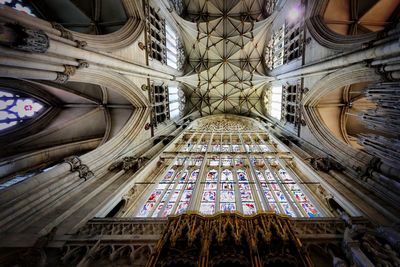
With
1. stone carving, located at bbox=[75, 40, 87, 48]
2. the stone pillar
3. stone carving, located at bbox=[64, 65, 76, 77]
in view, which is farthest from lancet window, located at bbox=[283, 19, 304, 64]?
stone carving, located at bbox=[64, 65, 76, 77]

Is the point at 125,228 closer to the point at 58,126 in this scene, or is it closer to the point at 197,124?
the point at 58,126

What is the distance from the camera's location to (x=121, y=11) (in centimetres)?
1016

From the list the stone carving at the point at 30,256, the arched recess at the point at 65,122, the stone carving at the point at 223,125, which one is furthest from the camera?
the stone carving at the point at 223,125

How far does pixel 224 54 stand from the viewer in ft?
63.9

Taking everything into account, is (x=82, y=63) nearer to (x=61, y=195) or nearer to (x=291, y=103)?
(x=61, y=195)

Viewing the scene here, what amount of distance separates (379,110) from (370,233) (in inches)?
156

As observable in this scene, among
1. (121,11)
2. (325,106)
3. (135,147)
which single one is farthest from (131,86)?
(325,106)

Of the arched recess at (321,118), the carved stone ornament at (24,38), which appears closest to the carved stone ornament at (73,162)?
the carved stone ornament at (24,38)

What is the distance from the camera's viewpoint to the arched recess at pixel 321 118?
6572mm

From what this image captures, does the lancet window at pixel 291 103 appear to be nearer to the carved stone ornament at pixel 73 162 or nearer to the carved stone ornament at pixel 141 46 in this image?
the carved stone ornament at pixel 141 46

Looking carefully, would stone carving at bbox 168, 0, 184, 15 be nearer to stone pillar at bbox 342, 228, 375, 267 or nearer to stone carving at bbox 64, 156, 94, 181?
stone carving at bbox 64, 156, 94, 181

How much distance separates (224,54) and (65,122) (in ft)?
51.4

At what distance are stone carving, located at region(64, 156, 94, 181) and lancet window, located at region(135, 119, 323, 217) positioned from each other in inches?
83.1

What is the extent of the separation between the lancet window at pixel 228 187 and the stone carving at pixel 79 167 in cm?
211
